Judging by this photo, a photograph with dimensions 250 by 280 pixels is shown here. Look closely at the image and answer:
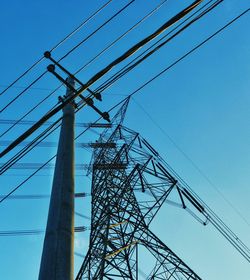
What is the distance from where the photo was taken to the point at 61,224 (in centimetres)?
383

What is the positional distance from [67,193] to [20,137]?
139cm

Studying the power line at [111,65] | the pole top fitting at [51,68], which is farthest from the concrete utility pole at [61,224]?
the pole top fitting at [51,68]

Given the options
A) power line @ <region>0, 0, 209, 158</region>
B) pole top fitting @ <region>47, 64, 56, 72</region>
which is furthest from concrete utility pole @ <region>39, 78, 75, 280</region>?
pole top fitting @ <region>47, 64, 56, 72</region>

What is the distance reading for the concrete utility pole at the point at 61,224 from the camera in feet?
11.4

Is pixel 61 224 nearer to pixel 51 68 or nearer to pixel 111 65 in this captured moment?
pixel 111 65

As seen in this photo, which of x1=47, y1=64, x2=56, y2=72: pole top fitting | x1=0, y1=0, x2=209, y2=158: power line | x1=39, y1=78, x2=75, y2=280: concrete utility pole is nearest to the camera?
x1=39, y1=78, x2=75, y2=280: concrete utility pole

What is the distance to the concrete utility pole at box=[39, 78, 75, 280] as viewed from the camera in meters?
3.48

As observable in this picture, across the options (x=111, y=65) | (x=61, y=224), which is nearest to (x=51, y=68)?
(x=111, y=65)

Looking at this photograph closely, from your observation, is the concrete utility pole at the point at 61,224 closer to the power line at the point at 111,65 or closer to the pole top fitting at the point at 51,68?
the power line at the point at 111,65

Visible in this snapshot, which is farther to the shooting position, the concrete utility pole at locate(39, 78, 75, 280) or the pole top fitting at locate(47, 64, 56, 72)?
the pole top fitting at locate(47, 64, 56, 72)

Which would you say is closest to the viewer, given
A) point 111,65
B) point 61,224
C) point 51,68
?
point 61,224

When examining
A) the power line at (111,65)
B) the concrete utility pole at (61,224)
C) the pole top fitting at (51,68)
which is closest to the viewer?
the concrete utility pole at (61,224)

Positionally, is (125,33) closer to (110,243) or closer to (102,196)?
(110,243)

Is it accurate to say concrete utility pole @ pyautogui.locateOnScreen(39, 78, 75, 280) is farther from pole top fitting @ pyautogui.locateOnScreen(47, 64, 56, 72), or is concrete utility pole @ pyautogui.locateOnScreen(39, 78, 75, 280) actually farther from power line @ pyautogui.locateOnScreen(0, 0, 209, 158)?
pole top fitting @ pyautogui.locateOnScreen(47, 64, 56, 72)
